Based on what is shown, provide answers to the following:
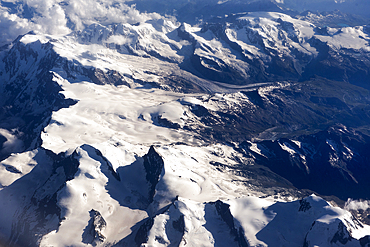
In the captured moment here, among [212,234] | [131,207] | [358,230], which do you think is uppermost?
[358,230]

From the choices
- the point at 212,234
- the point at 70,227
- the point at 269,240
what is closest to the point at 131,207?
the point at 70,227

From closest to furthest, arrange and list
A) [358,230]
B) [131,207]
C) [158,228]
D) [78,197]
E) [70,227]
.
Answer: [358,230] < [158,228] < [70,227] < [78,197] < [131,207]

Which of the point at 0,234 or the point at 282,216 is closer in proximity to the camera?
the point at 282,216

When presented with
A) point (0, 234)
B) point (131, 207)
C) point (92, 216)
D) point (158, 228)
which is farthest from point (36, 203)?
point (158, 228)

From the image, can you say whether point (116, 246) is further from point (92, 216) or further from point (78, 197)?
point (78, 197)

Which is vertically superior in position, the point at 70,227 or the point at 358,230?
the point at 358,230

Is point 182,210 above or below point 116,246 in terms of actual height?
above

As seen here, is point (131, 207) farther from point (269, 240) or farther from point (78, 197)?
point (269, 240)

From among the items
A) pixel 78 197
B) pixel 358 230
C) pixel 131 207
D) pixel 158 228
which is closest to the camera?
pixel 358 230

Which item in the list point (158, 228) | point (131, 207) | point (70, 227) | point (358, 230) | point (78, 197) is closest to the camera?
point (358, 230)
